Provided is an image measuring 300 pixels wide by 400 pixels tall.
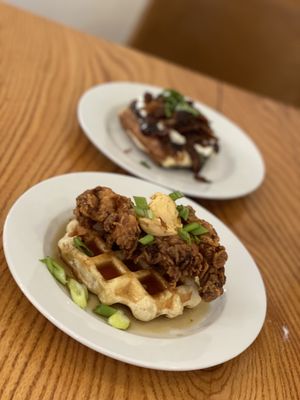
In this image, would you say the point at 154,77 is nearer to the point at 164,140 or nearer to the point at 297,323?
the point at 164,140

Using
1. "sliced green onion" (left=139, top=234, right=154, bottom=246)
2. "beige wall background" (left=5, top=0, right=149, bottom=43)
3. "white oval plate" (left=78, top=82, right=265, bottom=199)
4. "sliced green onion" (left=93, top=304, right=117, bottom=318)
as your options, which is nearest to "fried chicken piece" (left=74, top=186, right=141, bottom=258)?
"sliced green onion" (left=139, top=234, right=154, bottom=246)

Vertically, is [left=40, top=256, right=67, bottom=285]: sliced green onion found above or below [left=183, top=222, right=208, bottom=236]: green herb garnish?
below

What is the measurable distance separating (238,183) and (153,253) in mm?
754

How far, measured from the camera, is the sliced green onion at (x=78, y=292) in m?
1.04

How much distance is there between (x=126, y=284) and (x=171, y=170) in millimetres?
716

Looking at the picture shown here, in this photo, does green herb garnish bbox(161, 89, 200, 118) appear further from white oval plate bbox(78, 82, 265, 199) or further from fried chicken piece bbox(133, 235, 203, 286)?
fried chicken piece bbox(133, 235, 203, 286)

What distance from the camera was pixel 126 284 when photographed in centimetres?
109

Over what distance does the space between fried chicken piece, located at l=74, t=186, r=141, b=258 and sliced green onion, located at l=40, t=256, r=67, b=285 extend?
3.9 inches

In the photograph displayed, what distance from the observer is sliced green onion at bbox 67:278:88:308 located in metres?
1.04

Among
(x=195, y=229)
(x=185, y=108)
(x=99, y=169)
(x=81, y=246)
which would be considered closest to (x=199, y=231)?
(x=195, y=229)

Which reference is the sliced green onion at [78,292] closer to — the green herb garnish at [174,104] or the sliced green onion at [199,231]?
the sliced green onion at [199,231]

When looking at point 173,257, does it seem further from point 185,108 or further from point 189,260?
point 185,108

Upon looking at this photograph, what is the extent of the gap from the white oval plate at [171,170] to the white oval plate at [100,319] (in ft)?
0.74

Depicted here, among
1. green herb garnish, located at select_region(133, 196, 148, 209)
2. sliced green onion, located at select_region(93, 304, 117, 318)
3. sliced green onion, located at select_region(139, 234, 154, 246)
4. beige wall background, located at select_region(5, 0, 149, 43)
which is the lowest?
beige wall background, located at select_region(5, 0, 149, 43)
